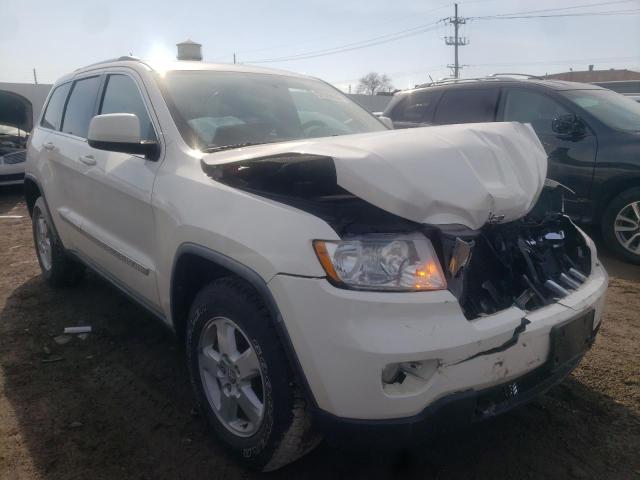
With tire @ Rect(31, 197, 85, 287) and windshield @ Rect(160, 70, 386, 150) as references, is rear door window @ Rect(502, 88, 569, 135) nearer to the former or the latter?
windshield @ Rect(160, 70, 386, 150)

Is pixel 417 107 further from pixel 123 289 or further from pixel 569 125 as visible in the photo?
pixel 123 289

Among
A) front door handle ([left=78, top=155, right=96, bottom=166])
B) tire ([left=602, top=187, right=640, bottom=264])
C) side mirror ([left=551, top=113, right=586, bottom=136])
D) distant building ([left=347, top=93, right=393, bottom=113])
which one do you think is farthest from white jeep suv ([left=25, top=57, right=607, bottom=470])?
distant building ([left=347, top=93, right=393, bottom=113])

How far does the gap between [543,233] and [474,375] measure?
1067 millimetres

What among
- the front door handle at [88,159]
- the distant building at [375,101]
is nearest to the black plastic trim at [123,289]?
the front door handle at [88,159]

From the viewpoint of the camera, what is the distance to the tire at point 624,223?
5191 millimetres

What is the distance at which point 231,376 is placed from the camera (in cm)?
233

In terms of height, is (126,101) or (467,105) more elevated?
(126,101)

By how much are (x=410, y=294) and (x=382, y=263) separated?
0.48 feet

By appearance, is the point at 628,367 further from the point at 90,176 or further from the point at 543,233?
the point at 90,176

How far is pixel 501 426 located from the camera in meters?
2.66

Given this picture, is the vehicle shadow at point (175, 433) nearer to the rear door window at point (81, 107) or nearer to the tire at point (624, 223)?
the rear door window at point (81, 107)

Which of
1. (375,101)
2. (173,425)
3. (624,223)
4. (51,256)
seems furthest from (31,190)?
(375,101)

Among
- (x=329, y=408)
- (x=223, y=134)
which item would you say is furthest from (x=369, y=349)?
(x=223, y=134)

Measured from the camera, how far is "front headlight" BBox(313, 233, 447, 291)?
186 cm
